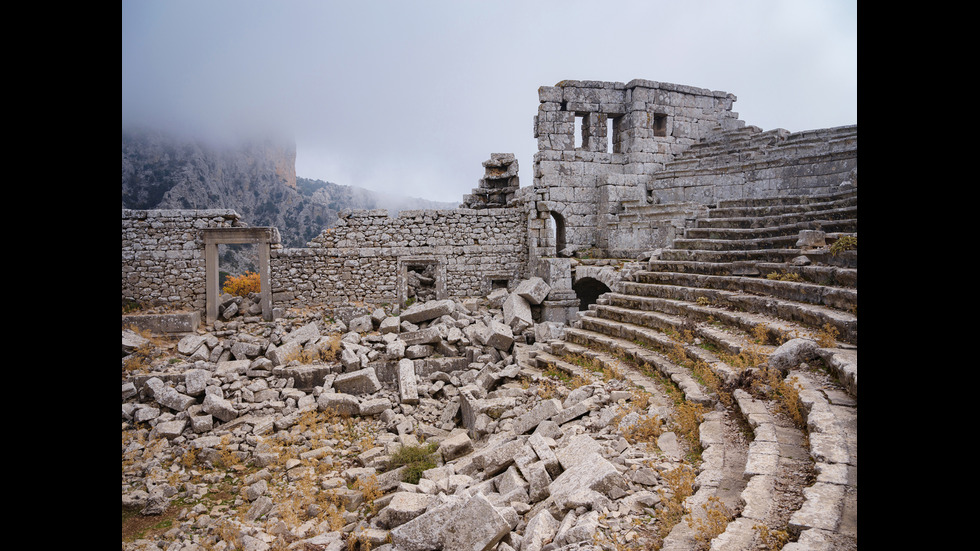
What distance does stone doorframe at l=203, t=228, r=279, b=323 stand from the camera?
12.4m

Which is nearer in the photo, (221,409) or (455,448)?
(455,448)

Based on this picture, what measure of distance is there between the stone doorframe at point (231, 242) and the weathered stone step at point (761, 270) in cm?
913

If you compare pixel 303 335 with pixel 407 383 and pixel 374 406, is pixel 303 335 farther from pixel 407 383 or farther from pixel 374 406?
pixel 374 406

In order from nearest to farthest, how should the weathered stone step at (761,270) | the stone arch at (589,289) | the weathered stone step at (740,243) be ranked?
1. the weathered stone step at (761,270)
2. the weathered stone step at (740,243)
3. the stone arch at (589,289)

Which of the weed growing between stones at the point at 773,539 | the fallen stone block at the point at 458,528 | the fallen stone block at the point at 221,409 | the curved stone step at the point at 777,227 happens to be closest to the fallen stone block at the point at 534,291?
the curved stone step at the point at 777,227

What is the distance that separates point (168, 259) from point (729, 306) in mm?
12356

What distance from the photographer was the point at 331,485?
19.9 ft

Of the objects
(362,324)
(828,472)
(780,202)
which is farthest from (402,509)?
(780,202)

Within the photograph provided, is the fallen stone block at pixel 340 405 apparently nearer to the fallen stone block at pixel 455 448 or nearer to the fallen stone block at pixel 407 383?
the fallen stone block at pixel 407 383

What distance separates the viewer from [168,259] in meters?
12.4

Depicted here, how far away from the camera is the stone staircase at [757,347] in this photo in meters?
3.23
